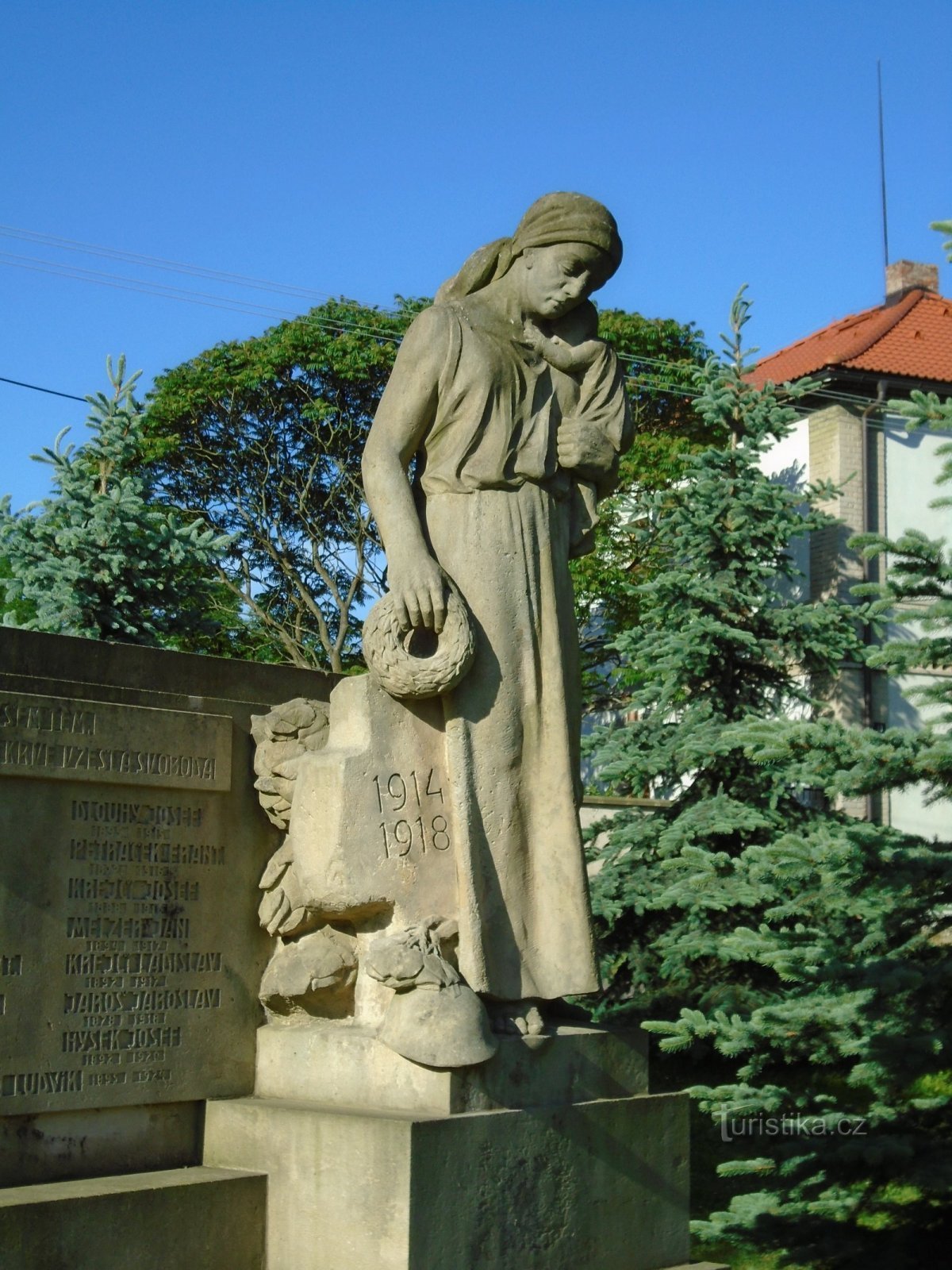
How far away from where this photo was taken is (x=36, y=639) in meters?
5.08

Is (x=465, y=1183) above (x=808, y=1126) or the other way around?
above

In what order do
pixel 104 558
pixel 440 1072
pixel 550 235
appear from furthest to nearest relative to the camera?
pixel 104 558
pixel 550 235
pixel 440 1072

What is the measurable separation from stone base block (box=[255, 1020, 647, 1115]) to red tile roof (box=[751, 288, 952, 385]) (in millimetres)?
20501

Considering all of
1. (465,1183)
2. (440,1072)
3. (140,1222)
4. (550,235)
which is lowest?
(140,1222)

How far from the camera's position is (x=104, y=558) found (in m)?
12.9

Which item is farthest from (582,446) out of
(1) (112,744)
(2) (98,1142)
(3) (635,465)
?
(3) (635,465)

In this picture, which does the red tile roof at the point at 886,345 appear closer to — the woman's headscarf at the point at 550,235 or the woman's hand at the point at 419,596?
the woman's headscarf at the point at 550,235

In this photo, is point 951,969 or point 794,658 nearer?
point 951,969

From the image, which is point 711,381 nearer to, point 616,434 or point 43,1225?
point 616,434

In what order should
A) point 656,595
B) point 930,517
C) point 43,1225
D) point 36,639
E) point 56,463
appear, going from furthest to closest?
point 930,517, point 656,595, point 56,463, point 36,639, point 43,1225

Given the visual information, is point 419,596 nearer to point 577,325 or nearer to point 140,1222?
point 577,325

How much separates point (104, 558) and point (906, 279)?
21.5 m

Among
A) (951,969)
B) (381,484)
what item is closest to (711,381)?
(951,969)

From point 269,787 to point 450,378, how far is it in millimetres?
1456
